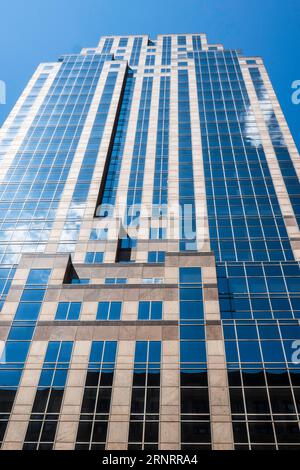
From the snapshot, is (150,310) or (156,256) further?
(156,256)

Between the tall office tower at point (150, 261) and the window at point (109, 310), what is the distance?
15cm

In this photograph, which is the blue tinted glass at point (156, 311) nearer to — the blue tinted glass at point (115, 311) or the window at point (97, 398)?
the blue tinted glass at point (115, 311)

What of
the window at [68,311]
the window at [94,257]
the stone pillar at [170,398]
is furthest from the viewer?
the window at [94,257]

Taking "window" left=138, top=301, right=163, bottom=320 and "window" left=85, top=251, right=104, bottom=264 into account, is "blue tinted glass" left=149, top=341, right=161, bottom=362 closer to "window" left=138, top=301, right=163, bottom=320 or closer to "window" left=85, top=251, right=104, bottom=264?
"window" left=138, top=301, right=163, bottom=320

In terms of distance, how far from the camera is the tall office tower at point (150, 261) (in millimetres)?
28422

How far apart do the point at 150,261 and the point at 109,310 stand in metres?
10.8

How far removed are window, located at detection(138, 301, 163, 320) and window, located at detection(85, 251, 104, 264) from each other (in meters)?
11.0

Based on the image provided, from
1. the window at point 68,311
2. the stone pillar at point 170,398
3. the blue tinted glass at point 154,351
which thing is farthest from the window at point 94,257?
the stone pillar at point 170,398

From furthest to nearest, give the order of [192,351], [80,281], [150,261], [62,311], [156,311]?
[150,261] < [80,281] < [62,311] < [156,311] < [192,351]

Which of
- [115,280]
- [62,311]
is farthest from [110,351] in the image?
[115,280]

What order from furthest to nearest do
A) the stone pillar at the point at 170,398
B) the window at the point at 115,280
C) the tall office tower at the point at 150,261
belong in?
the window at the point at 115,280 → the tall office tower at the point at 150,261 → the stone pillar at the point at 170,398

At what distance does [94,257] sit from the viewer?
4522 cm

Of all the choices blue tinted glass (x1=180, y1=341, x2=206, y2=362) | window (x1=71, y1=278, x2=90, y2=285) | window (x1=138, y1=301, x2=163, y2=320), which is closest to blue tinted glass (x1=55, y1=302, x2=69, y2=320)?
window (x1=71, y1=278, x2=90, y2=285)

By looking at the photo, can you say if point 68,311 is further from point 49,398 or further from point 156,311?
point 156,311
